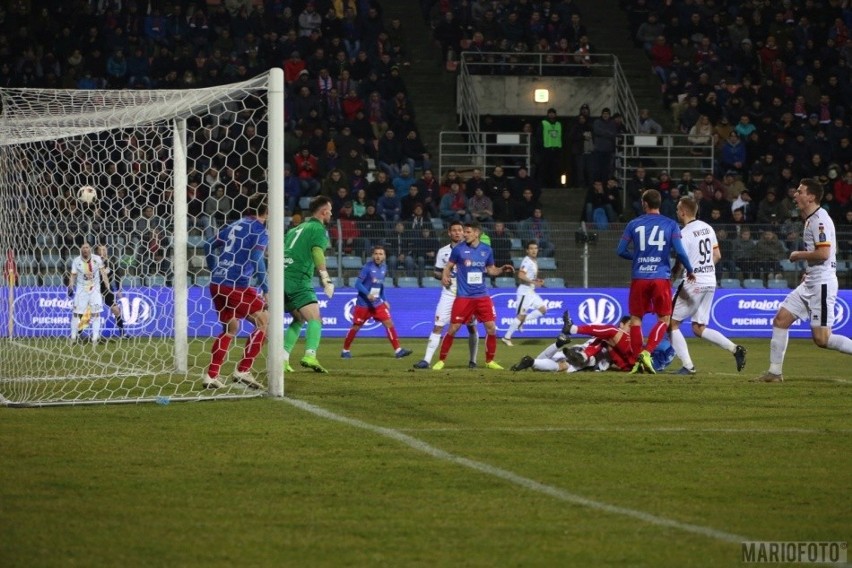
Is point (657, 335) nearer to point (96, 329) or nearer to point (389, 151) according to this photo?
point (96, 329)

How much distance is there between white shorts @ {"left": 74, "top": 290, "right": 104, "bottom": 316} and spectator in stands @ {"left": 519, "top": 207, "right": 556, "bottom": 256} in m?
8.95

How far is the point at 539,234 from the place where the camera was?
26438mm

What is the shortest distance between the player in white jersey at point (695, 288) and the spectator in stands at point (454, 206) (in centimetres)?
1225

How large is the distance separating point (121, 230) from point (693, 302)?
8.99 meters

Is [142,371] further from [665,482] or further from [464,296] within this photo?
[665,482]

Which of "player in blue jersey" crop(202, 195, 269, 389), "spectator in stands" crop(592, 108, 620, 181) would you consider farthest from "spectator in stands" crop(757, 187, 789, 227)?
"player in blue jersey" crop(202, 195, 269, 389)

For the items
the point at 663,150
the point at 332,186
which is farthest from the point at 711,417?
the point at 663,150

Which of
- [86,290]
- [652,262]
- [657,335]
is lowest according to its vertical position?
[657,335]

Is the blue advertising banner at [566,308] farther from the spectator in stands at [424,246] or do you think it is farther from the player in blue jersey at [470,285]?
the player in blue jersey at [470,285]

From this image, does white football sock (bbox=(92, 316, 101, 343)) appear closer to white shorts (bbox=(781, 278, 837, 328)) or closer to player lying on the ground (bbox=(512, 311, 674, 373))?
player lying on the ground (bbox=(512, 311, 674, 373))

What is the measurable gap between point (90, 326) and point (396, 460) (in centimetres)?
1634

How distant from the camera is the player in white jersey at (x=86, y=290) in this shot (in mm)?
22266

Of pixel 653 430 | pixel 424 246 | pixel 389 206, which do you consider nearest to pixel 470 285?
pixel 653 430

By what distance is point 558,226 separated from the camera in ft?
86.8
